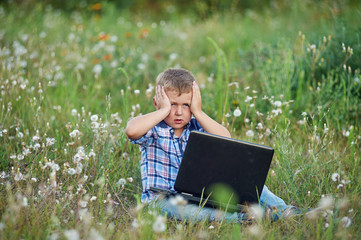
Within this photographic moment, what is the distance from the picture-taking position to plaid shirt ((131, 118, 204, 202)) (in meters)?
2.84

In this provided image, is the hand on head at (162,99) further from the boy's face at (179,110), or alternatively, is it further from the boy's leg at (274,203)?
the boy's leg at (274,203)

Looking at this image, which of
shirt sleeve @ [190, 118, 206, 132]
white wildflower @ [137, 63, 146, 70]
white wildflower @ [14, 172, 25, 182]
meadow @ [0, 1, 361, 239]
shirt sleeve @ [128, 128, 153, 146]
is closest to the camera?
meadow @ [0, 1, 361, 239]

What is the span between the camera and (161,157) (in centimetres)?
288

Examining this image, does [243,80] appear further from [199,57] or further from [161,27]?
[161,27]

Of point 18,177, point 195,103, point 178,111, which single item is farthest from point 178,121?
point 18,177

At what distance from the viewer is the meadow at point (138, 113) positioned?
237 cm

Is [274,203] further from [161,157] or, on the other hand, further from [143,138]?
[143,138]

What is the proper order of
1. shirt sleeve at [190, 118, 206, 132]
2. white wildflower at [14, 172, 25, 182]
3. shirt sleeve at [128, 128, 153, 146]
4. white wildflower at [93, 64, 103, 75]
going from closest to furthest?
white wildflower at [14, 172, 25, 182]
shirt sleeve at [128, 128, 153, 146]
shirt sleeve at [190, 118, 206, 132]
white wildflower at [93, 64, 103, 75]

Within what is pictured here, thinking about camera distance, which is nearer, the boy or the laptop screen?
the laptop screen

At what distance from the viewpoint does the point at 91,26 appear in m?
7.12

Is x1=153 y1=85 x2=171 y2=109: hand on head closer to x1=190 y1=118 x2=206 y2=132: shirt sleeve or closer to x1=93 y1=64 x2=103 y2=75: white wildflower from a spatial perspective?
x1=190 y1=118 x2=206 y2=132: shirt sleeve

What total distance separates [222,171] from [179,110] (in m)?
→ 0.60

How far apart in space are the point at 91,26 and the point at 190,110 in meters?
4.87

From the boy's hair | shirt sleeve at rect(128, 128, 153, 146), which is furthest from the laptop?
the boy's hair
